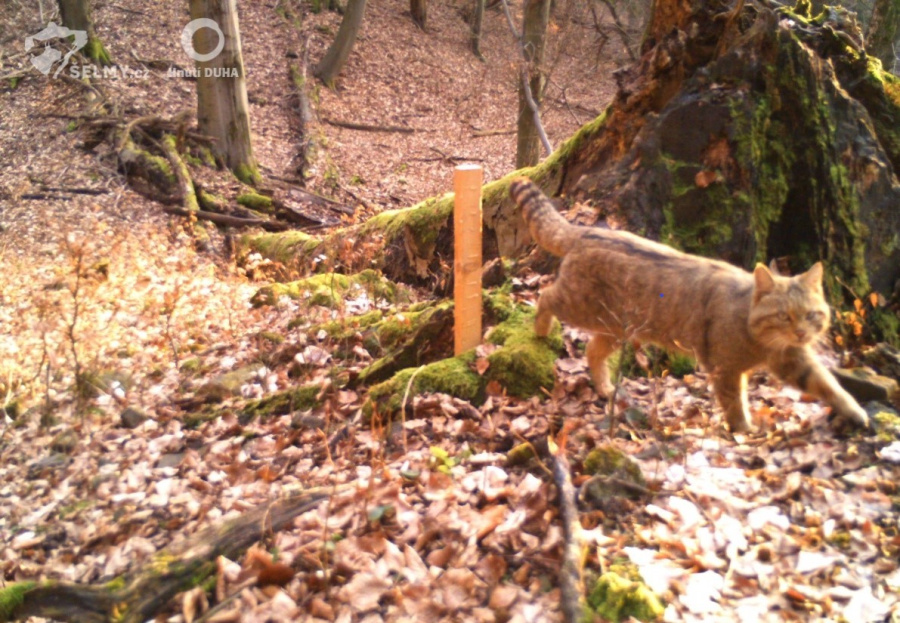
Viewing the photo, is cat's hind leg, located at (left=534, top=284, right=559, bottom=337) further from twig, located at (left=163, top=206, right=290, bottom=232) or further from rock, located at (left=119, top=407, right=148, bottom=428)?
twig, located at (left=163, top=206, right=290, bottom=232)

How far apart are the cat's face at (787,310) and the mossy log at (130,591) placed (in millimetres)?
3542

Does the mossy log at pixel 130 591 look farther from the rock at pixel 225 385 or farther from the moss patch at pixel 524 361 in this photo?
the rock at pixel 225 385

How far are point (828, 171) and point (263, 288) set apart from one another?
6.36m

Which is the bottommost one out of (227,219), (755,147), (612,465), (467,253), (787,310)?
(612,465)

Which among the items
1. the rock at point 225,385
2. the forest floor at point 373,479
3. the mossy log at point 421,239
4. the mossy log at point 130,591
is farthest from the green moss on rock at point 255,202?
the mossy log at point 130,591

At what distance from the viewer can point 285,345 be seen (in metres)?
6.81

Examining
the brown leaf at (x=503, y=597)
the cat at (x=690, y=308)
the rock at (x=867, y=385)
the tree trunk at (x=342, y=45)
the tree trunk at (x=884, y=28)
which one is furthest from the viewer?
the tree trunk at (x=342, y=45)

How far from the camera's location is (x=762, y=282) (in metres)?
4.51

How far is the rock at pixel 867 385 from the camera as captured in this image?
4602mm

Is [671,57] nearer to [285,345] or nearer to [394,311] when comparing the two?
[394,311]

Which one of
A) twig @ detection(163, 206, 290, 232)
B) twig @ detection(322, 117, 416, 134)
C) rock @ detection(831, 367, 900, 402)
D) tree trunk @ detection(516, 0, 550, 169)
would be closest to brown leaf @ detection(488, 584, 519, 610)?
rock @ detection(831, 367, 900, 402)

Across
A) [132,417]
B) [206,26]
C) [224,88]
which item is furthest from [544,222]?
[206,26]

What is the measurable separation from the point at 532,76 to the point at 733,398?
10325 mm

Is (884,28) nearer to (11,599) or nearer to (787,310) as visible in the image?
(787,310)
